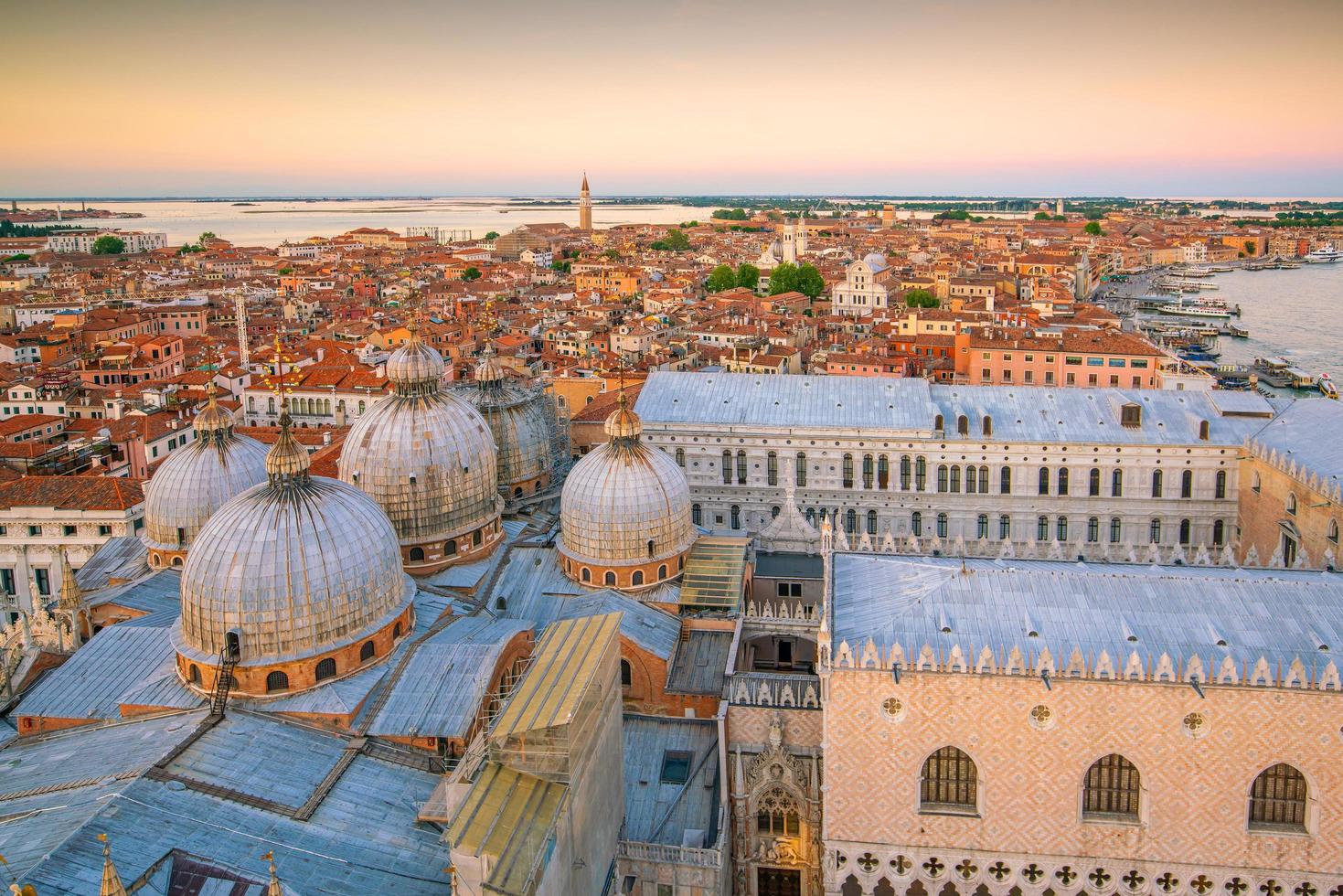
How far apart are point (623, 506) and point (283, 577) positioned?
8952mm

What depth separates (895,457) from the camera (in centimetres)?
3619

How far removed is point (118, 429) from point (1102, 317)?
65.1 m

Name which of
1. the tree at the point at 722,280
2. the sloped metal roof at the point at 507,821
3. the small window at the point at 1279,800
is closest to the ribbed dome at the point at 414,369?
the sloped metal roof at the point at 507,821

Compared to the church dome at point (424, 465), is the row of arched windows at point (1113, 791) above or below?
below

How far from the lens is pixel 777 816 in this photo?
21203 mm

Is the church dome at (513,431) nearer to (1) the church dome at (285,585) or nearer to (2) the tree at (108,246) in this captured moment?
(1) the church dome at (285,585)

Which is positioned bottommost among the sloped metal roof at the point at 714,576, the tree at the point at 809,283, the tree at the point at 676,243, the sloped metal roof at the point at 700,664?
the sloped metal roof at the point at 700,664

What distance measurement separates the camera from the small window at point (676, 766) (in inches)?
864

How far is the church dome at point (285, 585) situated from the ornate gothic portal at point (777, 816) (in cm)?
818

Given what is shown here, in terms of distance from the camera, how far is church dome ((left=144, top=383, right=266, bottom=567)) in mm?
26594

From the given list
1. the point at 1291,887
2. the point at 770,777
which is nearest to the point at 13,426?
the point at 770,777

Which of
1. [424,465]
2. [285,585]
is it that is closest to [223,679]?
[285,585]

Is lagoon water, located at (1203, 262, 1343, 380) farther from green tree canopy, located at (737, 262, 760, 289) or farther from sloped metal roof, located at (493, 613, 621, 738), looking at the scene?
sloped metal roof, located at (493, 613, 621, 738)

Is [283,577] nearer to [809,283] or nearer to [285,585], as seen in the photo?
[285,585]
